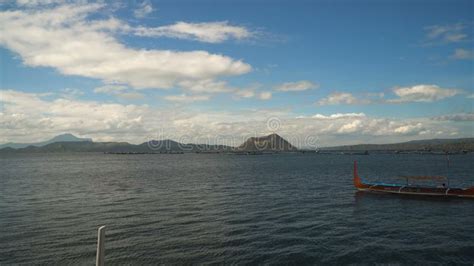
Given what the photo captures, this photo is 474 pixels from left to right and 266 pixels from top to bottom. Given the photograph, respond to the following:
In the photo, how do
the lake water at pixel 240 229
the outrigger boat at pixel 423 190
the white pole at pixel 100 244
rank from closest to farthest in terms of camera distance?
the white pole at pixel 100 244 < the lake water at pixel 240 229 < the outrigger boat at pixel 423 190

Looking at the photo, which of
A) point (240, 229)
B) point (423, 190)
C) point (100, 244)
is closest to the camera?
point (100, 244)

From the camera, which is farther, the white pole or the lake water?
the lake water

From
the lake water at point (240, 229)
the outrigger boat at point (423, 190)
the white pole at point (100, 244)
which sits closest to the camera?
the white pole at point (100, 244)

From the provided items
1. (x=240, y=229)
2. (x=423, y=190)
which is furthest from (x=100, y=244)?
(x=423, y=190)

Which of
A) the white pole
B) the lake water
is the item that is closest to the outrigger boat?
the lake water

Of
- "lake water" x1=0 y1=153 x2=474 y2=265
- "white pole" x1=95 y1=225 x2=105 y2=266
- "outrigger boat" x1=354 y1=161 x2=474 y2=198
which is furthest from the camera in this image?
"outrigger boat" x1=354 y1=161 x2=474 y2=198

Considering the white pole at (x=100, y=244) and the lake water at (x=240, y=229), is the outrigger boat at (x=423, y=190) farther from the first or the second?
the white pole at (x=100, y=244)

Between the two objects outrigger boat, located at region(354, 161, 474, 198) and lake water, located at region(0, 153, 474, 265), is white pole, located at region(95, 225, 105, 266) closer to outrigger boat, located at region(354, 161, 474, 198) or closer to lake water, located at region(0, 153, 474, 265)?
lake water, located at region(0, 153, 474, 265)

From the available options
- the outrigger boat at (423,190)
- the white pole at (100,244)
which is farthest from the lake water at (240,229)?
the white pole at (100,244)

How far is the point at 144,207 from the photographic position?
4238cm

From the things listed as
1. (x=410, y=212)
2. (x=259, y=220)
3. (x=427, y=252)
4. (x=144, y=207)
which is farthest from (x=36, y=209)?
(x=410, y=212)

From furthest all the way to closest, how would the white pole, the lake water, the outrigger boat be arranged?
the outrigger boat
the lake water
the white pole

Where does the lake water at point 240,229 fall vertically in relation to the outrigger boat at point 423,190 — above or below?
below

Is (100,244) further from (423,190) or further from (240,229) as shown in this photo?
(423,190)
